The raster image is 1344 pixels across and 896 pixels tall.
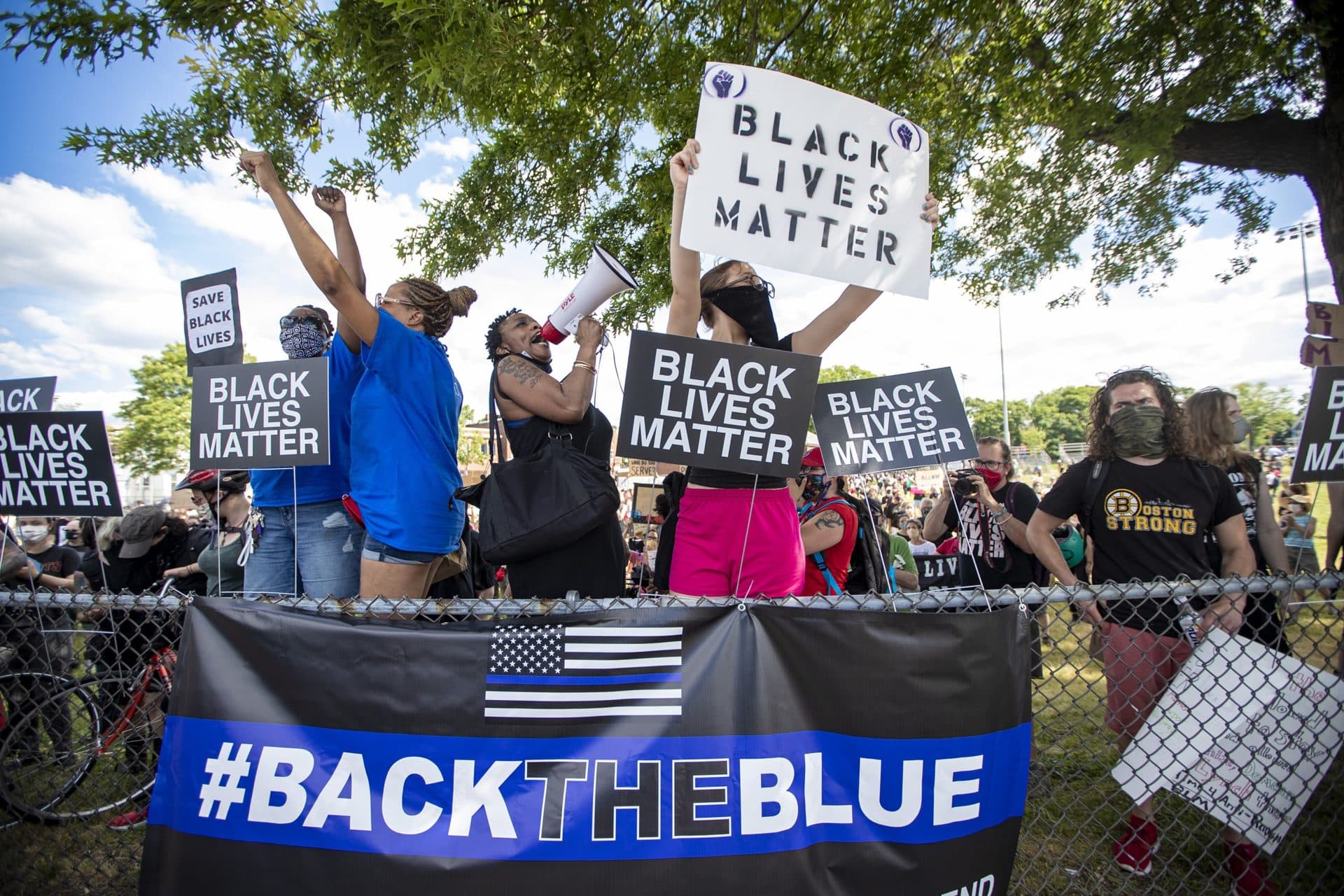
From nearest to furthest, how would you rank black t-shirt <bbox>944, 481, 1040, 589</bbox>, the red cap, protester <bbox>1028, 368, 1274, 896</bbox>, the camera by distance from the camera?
1. protester <bbox>1028, 368, 1274, 896</bbox>
2. the red cap
3. the camera
4. black t-shirt <bbox>944, 481, 1040, 589</bbox>

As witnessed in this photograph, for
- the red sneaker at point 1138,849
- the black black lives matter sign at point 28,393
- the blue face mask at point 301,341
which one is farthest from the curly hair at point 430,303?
the red sneaker at point 1138,849

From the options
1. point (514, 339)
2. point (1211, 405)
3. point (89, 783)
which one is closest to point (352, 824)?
point (514, 339)

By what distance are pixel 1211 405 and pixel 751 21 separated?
3.75 meters

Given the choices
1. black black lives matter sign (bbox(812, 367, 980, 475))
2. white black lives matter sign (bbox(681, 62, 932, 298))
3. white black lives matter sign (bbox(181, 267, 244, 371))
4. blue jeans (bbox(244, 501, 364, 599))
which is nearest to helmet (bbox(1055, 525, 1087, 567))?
black black lives matter sign (bbox(812, 367, 980, 475))

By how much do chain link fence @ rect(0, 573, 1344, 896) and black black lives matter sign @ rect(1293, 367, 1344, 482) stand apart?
48 centimetres

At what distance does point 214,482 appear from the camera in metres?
4.12

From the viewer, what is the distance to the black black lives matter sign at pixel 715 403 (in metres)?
2.39

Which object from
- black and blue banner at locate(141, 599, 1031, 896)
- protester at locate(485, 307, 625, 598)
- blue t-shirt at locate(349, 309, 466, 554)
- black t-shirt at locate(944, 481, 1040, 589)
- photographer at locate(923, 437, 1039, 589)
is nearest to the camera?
black and blue banner at locate(141, 599, 1031, 896)

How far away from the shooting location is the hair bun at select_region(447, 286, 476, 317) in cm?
344

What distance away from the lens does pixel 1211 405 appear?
12.7ft

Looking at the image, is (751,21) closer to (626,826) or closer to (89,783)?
(626,826)

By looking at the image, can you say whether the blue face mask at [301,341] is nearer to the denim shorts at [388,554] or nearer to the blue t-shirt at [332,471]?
the blue t-shirt at [332,471]


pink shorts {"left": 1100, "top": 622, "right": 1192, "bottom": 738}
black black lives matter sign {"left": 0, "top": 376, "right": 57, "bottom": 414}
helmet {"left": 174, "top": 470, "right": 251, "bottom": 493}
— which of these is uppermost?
black black lives matter sign {"left": 0, "top": 376, "right": 57, "bottom": 414}

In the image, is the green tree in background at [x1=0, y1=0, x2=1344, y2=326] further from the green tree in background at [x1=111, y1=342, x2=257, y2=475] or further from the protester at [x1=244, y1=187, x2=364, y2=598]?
the green tree in background at [x1=111, y1=342, x2=257, y2=475]
